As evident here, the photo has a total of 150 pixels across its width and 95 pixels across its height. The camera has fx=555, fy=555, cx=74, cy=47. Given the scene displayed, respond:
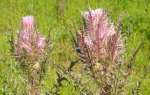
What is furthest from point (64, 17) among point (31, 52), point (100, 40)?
point (100, 40)

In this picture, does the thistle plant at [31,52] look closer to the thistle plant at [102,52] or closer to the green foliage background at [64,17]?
the thistle plant at [102,52]

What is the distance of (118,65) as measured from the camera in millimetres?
2123

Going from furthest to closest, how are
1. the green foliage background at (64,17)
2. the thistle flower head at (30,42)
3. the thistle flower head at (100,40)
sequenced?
the green foliage background at (64,17) → the thistle flower head at (30,42) → the thistle flower head at (100,40)

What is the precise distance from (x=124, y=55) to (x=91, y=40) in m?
0.20

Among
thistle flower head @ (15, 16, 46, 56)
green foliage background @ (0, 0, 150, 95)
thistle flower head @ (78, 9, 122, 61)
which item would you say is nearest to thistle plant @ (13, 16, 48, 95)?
thistle flower head @ (15, 16, 46, 56)

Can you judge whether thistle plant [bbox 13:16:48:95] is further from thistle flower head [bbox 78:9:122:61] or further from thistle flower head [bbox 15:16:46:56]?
thistle flower head [bbox 78:9:122:61]

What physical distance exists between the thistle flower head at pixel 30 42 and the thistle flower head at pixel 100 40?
57 cm

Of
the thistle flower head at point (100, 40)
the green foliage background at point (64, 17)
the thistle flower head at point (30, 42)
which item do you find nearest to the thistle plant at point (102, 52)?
the thistle flower head at point (100, 40)

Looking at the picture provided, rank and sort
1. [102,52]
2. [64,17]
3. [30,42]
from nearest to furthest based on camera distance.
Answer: [102,52]
[30,42]
[64,17]

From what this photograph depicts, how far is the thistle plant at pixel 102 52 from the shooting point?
2.09m

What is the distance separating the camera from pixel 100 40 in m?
2.09

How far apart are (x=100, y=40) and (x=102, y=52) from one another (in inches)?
1.8

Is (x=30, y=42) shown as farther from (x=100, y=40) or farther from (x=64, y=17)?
(x=64, y=17)

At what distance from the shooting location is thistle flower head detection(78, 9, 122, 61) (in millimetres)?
2086
